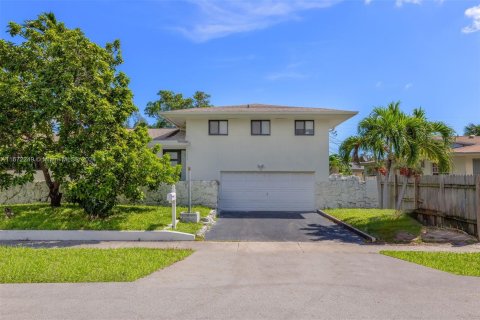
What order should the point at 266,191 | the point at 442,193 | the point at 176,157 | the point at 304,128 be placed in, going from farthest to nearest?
the point at 176,157, the point at 304,128, the point at 266,191, the point at 442,193

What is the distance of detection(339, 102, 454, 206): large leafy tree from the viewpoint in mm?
12555

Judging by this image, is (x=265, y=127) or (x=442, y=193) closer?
(x=442, y=193)

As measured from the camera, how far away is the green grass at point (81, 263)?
21.3ft

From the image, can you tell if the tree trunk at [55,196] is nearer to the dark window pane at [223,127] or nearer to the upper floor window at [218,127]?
the upper floor window at [218,127]

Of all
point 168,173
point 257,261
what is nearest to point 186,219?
point 168,173

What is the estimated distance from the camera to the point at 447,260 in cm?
813

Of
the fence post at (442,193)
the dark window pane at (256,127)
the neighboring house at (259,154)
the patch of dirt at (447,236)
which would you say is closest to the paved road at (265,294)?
the patch of dirt at (447,236)

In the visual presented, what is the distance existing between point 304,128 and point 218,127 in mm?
4528

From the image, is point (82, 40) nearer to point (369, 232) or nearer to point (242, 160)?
point (242, 160)

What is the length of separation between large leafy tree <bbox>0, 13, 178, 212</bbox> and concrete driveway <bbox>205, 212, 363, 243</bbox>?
3.03 m

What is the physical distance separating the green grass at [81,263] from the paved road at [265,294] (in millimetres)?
350

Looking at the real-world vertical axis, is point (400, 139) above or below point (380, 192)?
above

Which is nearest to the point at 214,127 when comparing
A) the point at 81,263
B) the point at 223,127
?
the point at 223,127

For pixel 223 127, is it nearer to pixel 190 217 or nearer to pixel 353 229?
pixel 190 217
